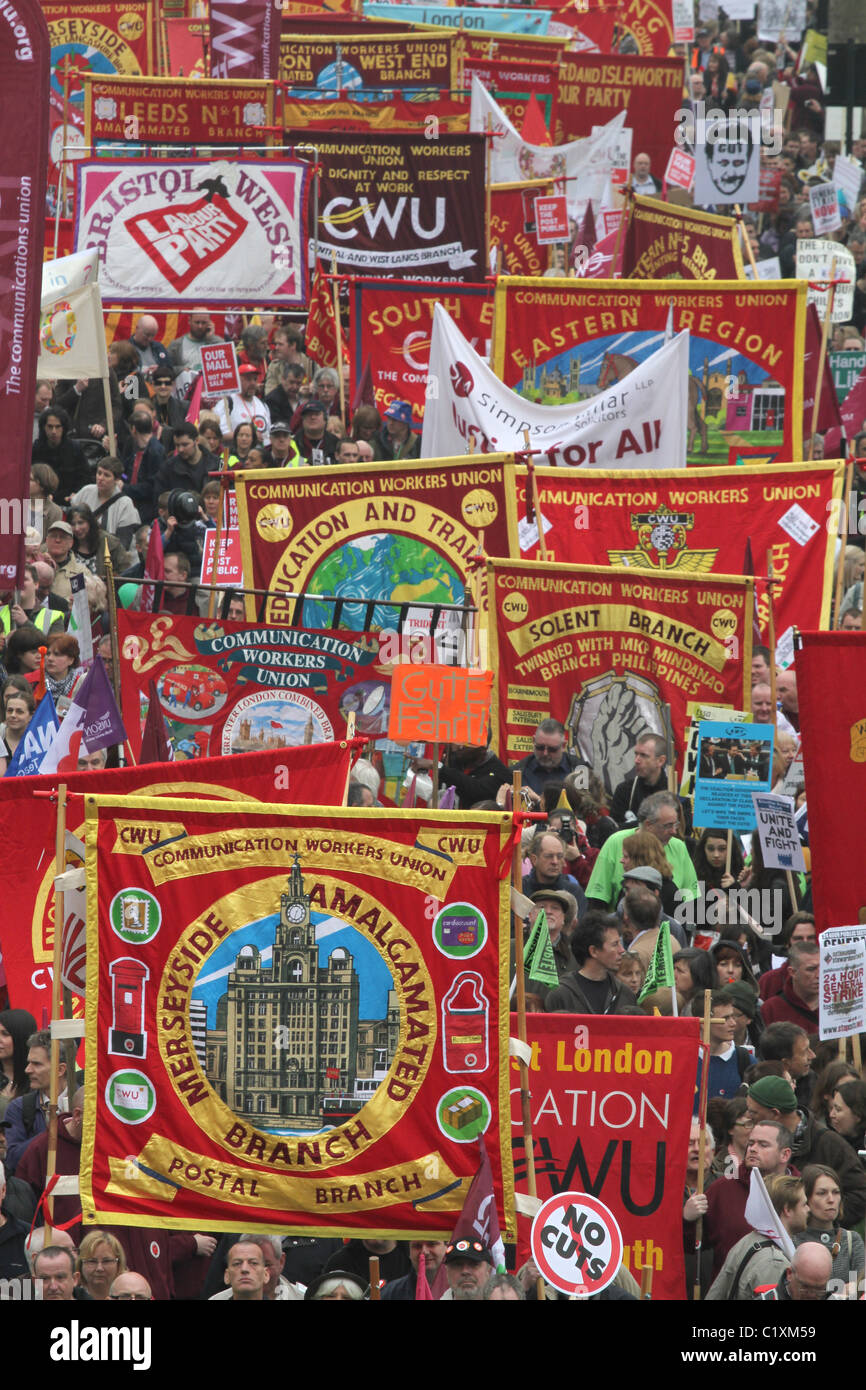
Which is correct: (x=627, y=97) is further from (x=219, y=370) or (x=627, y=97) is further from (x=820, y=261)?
(x=219, y=370)

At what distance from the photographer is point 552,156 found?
26.4 meters

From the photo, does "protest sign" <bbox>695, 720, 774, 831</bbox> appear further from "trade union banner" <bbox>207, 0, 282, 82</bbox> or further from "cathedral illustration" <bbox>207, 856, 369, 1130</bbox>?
"trade union banner" <bbox>207, 0, 282, 82</bbox>

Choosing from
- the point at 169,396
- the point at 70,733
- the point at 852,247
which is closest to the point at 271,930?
the point at 70,733

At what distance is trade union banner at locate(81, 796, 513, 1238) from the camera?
28.1ft

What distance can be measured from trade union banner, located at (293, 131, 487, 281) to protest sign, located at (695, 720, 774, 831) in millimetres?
10148

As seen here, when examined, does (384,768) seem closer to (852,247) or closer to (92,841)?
(92,841)

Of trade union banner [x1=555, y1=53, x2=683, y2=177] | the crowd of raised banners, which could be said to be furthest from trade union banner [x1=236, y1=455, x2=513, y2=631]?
trade union banner [x1=555, y1=53, x2=683, y2=177]

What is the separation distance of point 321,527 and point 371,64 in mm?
14222

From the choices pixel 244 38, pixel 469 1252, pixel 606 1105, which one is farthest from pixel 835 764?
pixel 244 38

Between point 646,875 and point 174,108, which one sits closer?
point 646,875

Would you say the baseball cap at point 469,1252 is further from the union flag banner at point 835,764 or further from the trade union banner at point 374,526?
the trade union banner at point 374,526

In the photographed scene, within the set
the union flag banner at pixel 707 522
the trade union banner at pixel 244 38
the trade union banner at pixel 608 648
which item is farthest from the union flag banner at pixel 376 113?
the trade union banner at pixel 608 648

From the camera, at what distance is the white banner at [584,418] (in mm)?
17828

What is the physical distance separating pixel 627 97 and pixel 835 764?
733 inches
